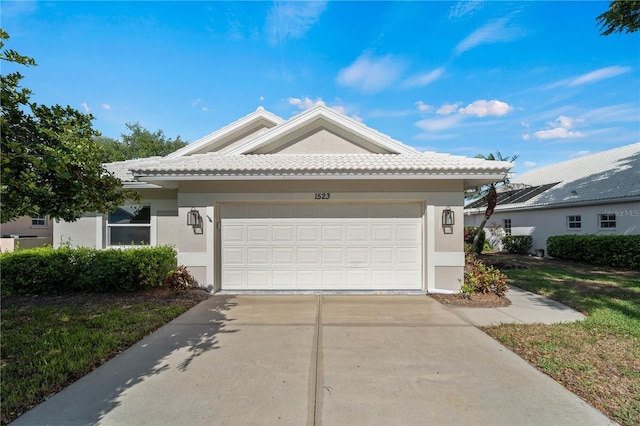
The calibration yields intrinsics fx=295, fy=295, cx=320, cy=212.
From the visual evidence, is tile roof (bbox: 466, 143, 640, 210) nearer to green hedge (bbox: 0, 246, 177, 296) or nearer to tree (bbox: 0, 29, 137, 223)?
green hedge (bbox: 0, 246, 177, 296)

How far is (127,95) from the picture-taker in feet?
33.5

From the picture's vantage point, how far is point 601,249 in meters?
12.9

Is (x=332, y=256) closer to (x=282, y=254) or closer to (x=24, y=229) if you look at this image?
(x=282, y=254)

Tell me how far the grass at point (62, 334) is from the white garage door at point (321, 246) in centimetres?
178

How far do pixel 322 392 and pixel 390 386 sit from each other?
0.79 meters

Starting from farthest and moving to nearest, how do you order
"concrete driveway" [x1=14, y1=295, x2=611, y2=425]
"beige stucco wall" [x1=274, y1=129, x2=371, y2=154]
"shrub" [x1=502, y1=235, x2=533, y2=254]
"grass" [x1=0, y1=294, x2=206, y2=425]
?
"shrub" [x1=502, y1=235, x2=533, y2=254], "beige stucco wall" [x1=274, y1=129, x2=371, y2=154], "grass" [x1=0, y1=294, x2=206, y2=425], "concrete driveway" [x1=14, y1=295, x2=611, y2=425]

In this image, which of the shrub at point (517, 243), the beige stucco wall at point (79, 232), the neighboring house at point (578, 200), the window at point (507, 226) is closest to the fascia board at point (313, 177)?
the beige stucco wall at point (79, 232)

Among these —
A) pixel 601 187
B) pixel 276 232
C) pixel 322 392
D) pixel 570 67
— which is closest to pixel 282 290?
pixel 276 232

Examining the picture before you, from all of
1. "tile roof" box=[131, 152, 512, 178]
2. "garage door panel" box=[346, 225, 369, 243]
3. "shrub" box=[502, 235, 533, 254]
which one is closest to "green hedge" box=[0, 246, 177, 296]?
"tile roof" box=[131, 152, 512, 178]

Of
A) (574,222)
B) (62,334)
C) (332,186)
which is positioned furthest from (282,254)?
(574,222)

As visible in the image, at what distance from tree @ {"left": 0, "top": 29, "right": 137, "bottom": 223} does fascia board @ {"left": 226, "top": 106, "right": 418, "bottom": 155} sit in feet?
17.0

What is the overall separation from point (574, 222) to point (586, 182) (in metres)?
3.00

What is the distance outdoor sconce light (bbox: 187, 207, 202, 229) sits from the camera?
25.3ft

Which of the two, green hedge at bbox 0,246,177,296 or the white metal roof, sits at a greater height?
the white metal roof
